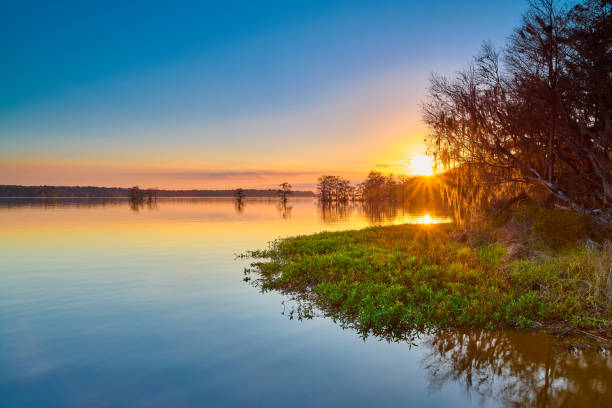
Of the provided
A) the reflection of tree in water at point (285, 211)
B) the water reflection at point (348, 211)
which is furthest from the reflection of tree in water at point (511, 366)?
the reflection of tree in water at point (285, 211)

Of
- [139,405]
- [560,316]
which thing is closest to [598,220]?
[560,316]

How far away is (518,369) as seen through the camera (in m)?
6.11

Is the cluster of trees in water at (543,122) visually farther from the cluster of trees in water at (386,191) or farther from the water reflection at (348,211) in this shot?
the cluster of trees in water at (386,191)

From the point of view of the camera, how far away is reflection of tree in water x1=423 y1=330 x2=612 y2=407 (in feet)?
17.4

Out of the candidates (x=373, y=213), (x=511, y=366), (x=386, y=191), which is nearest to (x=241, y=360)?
(x=511, y=366)

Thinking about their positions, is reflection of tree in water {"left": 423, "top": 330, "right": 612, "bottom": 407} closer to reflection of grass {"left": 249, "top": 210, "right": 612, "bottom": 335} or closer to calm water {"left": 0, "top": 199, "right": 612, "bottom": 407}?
calm water {"left": 0, "top": 199, "right": 612, "bottom": 407}

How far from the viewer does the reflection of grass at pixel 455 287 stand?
313 inches

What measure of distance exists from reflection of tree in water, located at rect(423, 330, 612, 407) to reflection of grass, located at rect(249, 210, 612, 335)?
646 mm

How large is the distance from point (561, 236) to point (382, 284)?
902 centimetres

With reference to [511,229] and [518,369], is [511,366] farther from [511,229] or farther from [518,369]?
[511,229]

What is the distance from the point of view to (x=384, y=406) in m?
5.29

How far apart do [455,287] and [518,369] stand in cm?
354

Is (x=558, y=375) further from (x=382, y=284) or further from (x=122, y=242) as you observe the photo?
(x=122, y=242)

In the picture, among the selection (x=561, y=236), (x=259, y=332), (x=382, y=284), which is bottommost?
(x=259, y=332)
